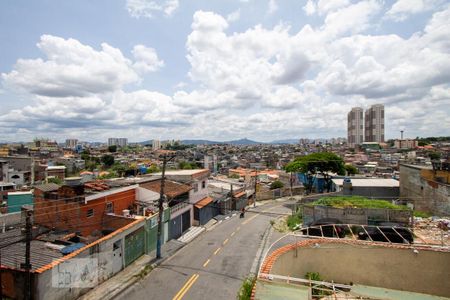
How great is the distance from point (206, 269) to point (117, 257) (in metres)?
5.59

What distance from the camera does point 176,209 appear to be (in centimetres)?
2545

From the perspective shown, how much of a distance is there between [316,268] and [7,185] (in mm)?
53029

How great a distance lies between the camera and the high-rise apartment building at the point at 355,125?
15655 cm

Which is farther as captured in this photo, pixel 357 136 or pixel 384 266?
pixel 357 136

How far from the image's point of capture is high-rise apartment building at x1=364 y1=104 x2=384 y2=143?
5650 inches

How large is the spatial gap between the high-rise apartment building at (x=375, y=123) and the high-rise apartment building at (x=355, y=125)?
164 inches

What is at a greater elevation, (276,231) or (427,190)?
(427,190)

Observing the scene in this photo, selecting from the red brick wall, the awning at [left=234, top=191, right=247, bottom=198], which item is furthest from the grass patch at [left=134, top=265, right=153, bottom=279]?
the awning at [left=234, top=191, right=247, bottom=198]

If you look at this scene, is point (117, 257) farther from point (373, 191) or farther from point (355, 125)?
point (355, 125)

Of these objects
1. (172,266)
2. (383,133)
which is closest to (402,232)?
(172,266)

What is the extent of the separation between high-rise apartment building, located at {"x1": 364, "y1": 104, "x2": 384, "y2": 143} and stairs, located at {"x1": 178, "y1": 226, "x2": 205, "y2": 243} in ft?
464

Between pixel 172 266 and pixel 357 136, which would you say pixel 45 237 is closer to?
pixel 172 266

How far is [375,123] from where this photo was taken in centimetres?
14988

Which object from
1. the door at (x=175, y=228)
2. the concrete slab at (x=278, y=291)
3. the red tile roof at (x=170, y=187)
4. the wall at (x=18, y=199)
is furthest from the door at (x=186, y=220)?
the wall at (x=18, y=199)
